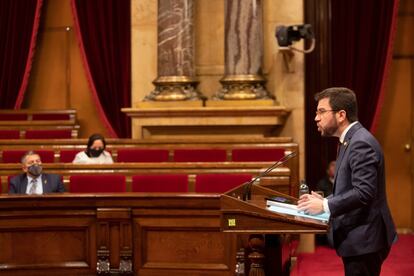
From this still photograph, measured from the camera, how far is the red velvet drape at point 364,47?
361 inches

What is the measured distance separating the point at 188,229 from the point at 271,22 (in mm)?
3888

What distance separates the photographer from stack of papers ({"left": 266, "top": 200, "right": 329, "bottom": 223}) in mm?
3396

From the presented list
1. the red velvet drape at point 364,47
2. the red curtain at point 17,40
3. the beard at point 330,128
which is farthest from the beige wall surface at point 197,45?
the beard at point 330,128

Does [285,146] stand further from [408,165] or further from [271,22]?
[408,165]

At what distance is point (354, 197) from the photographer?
3.22m

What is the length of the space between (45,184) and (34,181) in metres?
0.09

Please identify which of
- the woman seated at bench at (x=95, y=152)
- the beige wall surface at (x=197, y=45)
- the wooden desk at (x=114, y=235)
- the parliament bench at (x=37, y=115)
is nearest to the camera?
the wooden desk at (x=114, y=235)

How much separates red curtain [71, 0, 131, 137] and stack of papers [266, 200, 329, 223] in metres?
6.58

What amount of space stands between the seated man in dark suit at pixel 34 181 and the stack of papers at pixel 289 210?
9.62ft

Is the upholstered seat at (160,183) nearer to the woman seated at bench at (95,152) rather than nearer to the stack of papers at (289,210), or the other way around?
the woman seated at bench at (95,152)

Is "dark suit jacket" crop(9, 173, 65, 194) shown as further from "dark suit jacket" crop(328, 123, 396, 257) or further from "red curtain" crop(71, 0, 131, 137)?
"red curtain" crop(71, 0, 131, 137)

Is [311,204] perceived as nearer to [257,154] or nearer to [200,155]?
[257,154]

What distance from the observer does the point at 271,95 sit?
8.72 meters

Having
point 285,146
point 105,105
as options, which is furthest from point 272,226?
point 105,105
